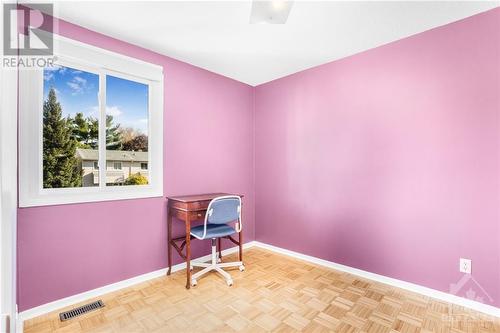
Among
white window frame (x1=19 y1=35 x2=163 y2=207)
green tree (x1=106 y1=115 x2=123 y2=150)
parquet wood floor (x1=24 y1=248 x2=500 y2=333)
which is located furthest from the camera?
green tree (x1=106 y1=115 x2=123 y2=150)

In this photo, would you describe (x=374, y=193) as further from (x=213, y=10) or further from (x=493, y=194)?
(x=213, y=10)

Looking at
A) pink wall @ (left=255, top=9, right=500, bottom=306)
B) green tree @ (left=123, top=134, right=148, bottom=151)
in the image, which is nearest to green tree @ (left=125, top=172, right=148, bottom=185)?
green tree @ (left=123, top=134, right=148, bottom=151)

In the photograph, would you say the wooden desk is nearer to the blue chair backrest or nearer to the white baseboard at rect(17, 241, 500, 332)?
the blue chair backrest

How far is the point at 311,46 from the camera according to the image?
280 cm

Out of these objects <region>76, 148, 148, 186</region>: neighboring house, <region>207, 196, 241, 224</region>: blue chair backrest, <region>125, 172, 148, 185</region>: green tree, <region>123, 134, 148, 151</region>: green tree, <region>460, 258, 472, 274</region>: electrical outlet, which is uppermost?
<region>123, 134, 148, 151</region>: green tree

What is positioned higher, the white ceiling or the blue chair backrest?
the white ceiling

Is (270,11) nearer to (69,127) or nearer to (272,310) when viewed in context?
(69,127)

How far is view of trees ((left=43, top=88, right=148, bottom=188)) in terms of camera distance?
7.54ft

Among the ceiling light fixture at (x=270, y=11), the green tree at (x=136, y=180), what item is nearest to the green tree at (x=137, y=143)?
the green tree at (x=136, y=180)

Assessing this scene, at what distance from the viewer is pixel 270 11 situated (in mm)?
2174

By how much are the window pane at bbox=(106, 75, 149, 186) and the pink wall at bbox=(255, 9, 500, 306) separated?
1.88 meters

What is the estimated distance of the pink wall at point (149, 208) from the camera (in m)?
2.19

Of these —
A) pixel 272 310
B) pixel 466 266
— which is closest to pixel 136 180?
pixel 272 310

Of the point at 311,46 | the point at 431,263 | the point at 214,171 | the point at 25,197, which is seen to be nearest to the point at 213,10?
the point at 311,46
